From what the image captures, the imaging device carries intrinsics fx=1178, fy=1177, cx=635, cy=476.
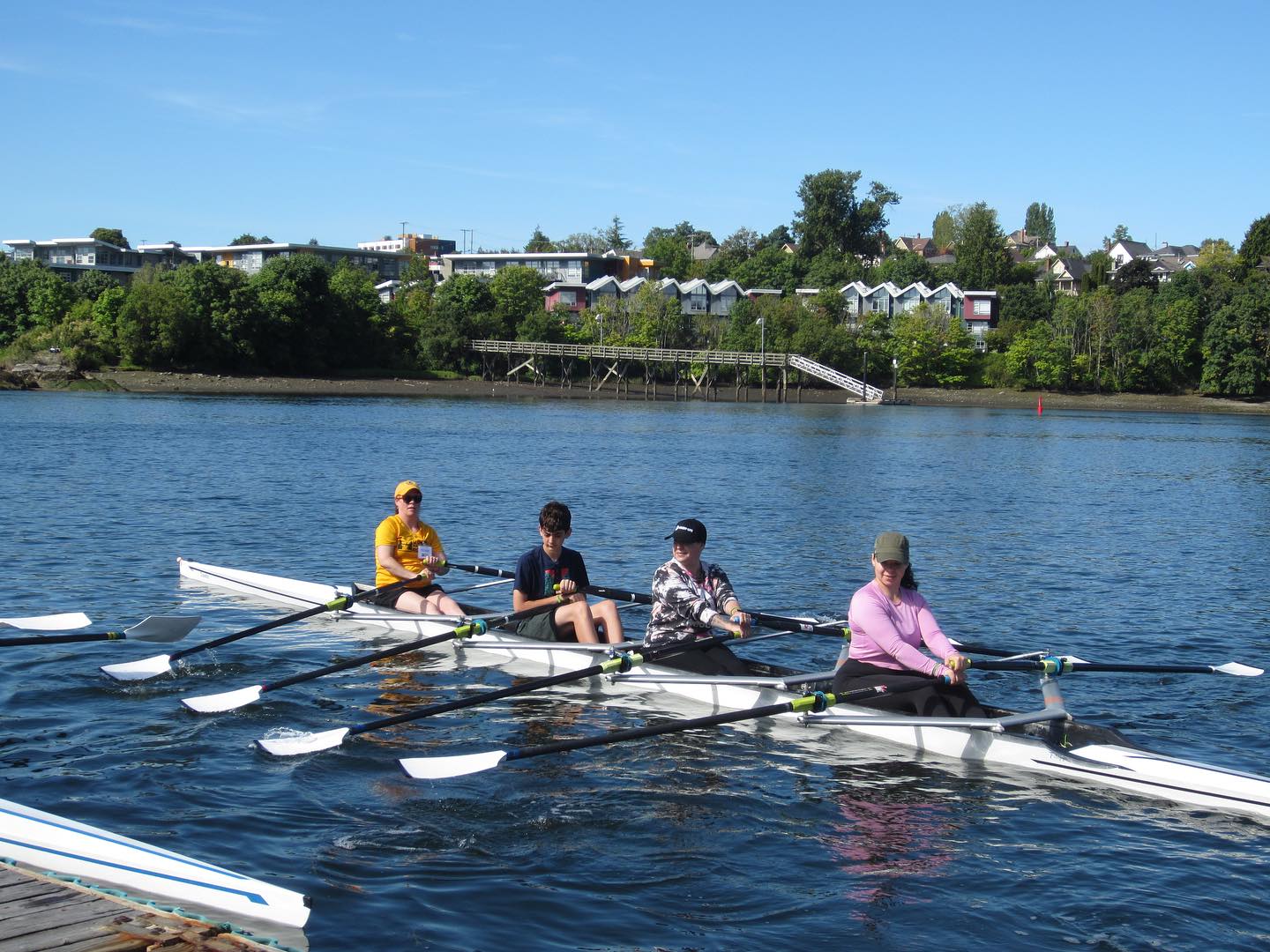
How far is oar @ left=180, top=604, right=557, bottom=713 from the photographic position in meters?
11.3

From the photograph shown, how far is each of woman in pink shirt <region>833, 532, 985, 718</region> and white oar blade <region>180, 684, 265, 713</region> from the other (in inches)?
217

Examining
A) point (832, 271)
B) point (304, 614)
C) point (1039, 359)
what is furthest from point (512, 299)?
point (304, 614)

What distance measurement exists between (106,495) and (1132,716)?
23.8 meters

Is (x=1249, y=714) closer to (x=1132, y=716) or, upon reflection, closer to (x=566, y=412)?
(x=1132, y=716)

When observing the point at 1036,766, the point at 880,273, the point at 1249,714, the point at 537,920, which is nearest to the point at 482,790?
the point at 537,920

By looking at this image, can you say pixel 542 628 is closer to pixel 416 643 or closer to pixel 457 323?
pixel 416 643

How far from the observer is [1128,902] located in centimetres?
793

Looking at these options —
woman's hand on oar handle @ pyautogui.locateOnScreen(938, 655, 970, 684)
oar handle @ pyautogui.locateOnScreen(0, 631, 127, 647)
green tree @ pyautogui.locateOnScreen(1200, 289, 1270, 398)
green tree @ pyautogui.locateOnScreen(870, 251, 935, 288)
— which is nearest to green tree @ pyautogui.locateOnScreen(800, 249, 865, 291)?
green tree @ pyautogui.locateOnScreen(870, 251, 935, 288)

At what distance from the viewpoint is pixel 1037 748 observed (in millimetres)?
9945

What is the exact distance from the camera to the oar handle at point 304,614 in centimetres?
1298

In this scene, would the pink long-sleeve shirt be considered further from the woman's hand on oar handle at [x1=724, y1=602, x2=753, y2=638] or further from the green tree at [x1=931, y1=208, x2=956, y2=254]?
the green tree at [x1=931, y1=208, x2=956, y2=254]

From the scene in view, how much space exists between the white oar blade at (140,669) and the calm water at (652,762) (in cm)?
16

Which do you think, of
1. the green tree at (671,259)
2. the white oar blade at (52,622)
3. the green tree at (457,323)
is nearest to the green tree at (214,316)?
the green tree at (457,323)

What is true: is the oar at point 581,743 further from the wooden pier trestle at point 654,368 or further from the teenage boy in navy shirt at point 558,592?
the wooden pier trestle at point 654,368
